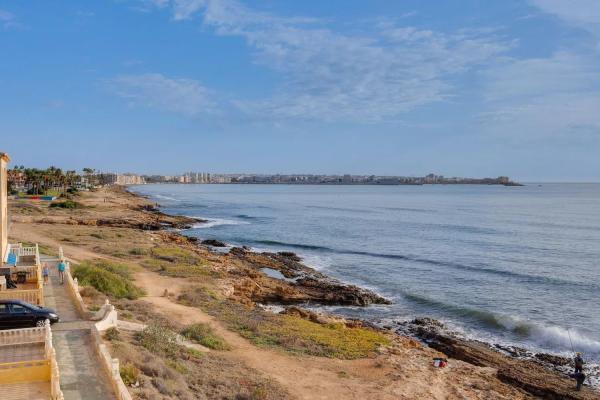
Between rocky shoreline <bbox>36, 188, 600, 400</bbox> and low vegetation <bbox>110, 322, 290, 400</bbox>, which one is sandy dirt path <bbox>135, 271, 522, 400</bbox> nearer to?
low vegetation <bbox>110, 322, 290, 400</bbox>

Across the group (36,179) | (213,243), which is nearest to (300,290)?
(213,243)

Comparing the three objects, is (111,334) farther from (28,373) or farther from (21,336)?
(28,373)

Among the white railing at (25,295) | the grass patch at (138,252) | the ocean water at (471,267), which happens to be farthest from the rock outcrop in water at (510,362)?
the grass patch at (138,252)

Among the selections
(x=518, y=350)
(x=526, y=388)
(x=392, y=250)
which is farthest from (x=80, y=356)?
(x=392, y=250)

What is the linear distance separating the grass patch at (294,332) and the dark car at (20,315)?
819cm

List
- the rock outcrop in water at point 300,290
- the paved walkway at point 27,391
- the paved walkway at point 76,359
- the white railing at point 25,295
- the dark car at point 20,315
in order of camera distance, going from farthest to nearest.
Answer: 1. the rock outcrop in water at point 300,290
2. the white railing at point 25,295
3. the dark car at point 20,315
4. the paved walkway at point 76,359
5. the paved walkway at point 27,391

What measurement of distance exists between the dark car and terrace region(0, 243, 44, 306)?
3.02 metres

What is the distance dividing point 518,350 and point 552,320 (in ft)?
19.7

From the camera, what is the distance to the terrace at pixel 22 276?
64.7ft

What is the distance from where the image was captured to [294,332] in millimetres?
23062

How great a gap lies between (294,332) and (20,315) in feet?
36.2

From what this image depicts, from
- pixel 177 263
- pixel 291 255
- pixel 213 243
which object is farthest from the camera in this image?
pixel 213 243

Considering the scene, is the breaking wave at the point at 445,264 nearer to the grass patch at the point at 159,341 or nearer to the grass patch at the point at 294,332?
the grass patch at the point at 294,332

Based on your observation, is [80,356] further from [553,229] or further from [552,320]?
[553,229]
